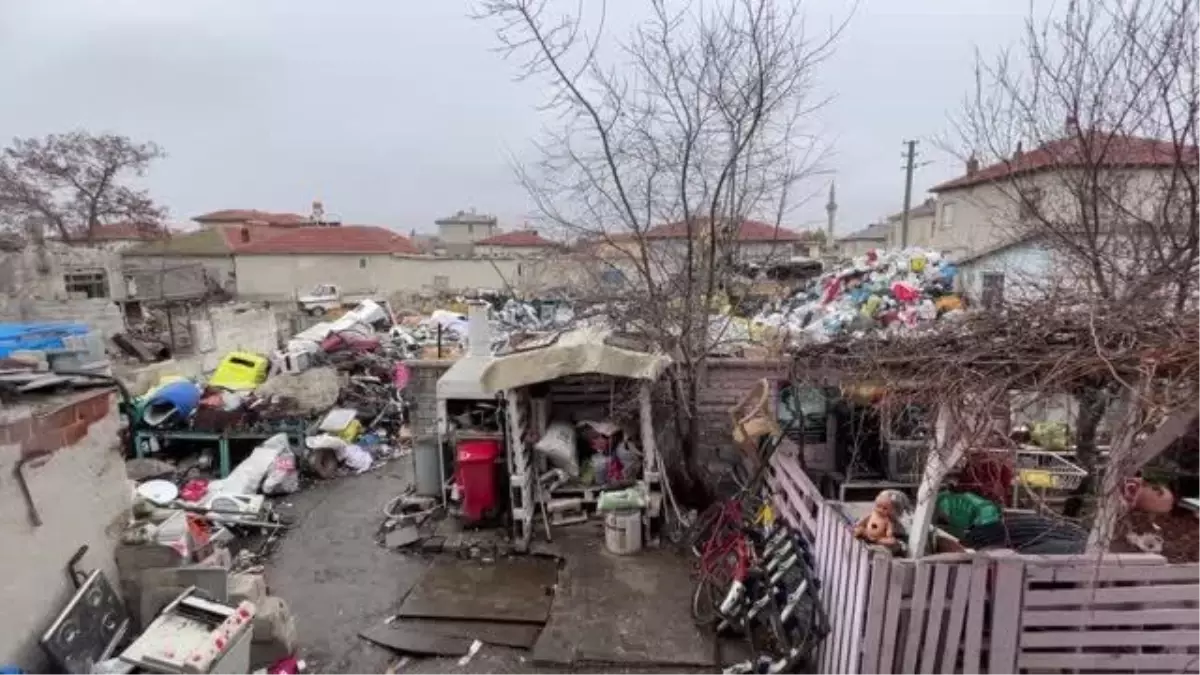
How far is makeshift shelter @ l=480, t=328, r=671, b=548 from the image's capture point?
19.9 ft

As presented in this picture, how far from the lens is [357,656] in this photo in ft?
16.1

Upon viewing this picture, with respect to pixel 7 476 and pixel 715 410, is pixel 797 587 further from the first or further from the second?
pixel 7 476

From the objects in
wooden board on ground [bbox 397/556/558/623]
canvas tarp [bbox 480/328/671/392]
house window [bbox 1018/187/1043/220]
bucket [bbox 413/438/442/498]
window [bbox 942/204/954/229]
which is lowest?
wooden board on ground [bbox 397/556/558/623]

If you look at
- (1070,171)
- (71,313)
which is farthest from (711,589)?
(71,313)

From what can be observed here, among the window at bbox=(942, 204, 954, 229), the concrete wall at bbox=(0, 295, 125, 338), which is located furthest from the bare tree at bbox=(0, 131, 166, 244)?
the window at bbox=(942, 204, 954, 229)

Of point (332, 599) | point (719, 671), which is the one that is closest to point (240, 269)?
point (332, 599)

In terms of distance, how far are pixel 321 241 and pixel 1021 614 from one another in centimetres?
3622

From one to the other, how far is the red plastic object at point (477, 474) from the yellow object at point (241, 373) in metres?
6.88

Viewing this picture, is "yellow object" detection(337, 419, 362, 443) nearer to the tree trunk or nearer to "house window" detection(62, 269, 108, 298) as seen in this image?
the tree trunk

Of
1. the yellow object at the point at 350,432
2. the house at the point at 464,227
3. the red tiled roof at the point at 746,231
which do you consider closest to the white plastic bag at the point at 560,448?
the red tiled roof at the point at 746,231

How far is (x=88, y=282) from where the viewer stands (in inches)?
849

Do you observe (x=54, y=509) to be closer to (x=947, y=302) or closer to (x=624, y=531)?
(x=624, y=531)

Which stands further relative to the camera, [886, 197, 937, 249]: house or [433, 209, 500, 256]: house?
[433, 209, 500, 256]: house

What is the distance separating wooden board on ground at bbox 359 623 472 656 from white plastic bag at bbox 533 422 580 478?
2237 mm
